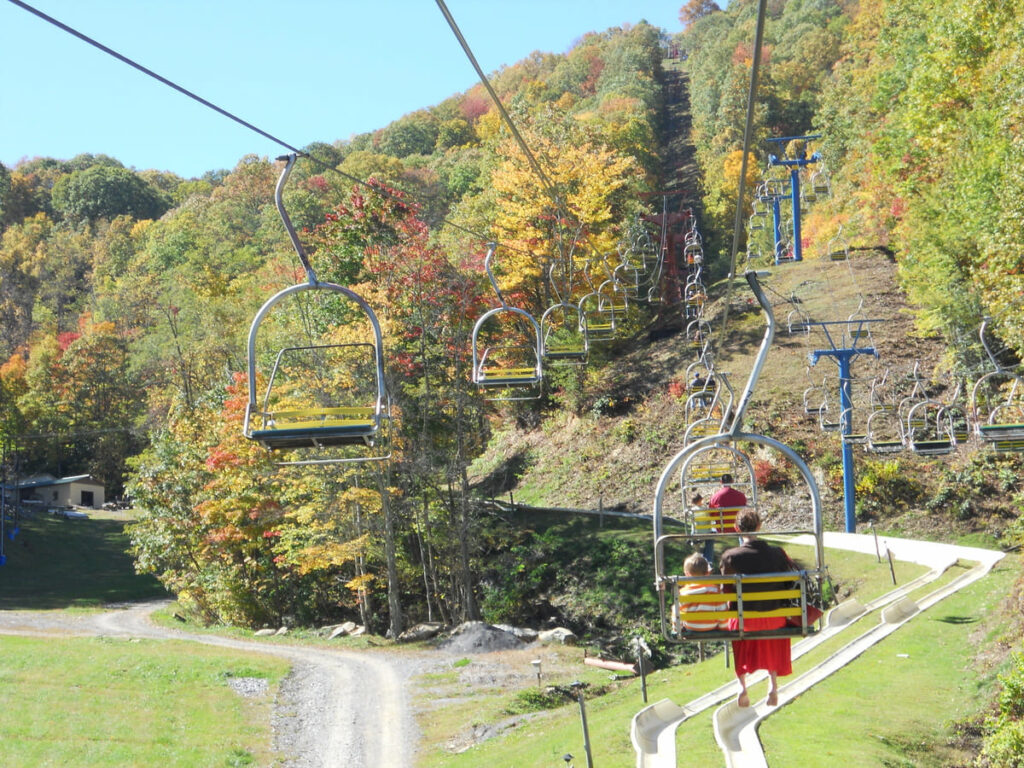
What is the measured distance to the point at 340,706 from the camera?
24891mm

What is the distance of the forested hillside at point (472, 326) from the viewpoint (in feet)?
108

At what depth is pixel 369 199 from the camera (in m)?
41.8

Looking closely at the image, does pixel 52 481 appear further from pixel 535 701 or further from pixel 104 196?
pixel 535 701

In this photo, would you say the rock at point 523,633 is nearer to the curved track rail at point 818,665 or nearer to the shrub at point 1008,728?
the curved track rail at point 818,665

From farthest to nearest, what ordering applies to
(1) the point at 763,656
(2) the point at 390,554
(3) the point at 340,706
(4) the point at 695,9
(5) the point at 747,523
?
(4) the point at 695,9 → (2) the point at 390,554 → (3) the point at 340,706 → (1) the point at 763,656 → (5) the point at 747,523

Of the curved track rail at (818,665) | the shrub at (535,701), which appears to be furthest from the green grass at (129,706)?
the curved track rail at (818,665)

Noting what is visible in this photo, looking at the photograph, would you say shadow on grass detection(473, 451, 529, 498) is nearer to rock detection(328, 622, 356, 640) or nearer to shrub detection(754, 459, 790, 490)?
rock detection(328, 622, 356, 640)

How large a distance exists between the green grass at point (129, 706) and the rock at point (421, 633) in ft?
15.8

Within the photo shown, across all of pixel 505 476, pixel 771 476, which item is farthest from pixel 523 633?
pixel 505 476

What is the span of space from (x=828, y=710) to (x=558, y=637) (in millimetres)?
14258

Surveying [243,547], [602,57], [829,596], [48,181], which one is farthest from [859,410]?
[48,181]

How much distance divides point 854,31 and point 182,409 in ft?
159

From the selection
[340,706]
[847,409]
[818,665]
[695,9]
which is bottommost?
[340,706]

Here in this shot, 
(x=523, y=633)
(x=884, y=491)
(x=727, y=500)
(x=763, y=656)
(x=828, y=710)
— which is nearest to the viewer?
(x=763, y=656)
